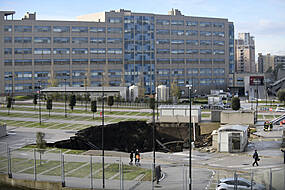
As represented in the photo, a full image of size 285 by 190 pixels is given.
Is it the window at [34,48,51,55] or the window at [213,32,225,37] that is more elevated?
the window at [213,32,225,37]

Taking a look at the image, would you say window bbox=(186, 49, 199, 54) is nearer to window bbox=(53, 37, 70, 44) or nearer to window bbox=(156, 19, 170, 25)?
window bbox=(156, 19, 170, 25)

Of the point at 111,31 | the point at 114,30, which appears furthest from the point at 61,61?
the point at 114,30

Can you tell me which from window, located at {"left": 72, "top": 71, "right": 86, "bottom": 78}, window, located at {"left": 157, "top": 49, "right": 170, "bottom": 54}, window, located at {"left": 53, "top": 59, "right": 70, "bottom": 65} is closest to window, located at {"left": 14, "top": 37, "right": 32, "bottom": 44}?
window, located at {"left": 53, "top": 59, "right": 70, "bottom": 65}

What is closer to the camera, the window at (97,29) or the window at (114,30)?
the window at (97,29)

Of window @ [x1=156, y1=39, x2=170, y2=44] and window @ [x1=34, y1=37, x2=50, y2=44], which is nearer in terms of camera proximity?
window @ [x1=34, y1=37, x2=50, y2=44]

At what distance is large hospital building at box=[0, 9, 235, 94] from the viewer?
11169cm

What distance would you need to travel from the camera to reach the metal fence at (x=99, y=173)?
26.0m

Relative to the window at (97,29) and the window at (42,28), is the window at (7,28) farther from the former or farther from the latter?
the window at (97,29)

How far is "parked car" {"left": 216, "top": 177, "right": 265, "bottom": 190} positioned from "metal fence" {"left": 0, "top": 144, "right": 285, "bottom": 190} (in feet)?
0.27

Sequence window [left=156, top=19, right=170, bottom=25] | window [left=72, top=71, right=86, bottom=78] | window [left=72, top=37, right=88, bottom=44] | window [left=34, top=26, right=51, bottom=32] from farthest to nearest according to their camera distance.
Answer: window [left=156, top=19, right=170, bottom=25] → window [left=72, top=37, right=88, bottom=44] → window [left=72, top=71, right=86, bottom=78] → window [left=34, top=26, right=51, bottom=32]

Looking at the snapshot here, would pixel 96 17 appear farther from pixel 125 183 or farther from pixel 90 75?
pixel 125 183

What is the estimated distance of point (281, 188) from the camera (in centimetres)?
2158

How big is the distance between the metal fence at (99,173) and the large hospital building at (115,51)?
257 feet

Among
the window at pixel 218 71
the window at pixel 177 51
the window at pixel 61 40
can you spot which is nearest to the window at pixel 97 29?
the window at pixel 61 40
